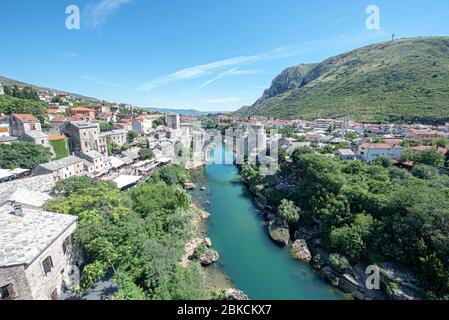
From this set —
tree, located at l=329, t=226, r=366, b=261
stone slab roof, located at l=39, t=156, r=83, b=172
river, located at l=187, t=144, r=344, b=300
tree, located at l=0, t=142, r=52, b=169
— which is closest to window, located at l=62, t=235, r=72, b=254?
river, located at l=187, t=144, r=344, b=300

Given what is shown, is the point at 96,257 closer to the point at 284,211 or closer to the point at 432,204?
the point at 284,211

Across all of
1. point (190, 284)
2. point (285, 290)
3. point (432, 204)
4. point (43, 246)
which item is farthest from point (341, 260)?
point (43, 246)

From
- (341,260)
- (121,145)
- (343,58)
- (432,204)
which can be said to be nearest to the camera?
(432,204)

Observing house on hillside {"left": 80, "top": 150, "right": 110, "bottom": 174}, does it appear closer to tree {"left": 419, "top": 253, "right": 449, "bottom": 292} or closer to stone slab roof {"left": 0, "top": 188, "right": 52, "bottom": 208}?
stone slab roof {"left": 0, "top": 188, "right": 52, "bottom": 208}

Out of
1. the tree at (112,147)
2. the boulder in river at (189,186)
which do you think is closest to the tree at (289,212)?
the boulder in river at (189,186)

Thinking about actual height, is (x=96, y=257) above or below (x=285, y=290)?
above
